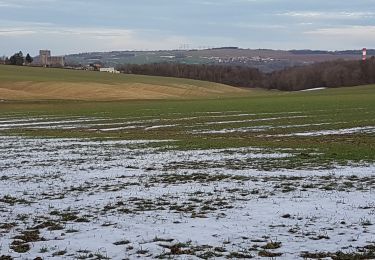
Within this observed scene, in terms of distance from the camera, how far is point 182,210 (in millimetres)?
11312

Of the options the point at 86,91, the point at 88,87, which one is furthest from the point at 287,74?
the point at 86,91

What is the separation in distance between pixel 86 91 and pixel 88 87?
472 centimetres

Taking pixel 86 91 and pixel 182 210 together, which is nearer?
pixel 182 210

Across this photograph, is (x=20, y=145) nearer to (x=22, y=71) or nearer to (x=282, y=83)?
(x=22, y=71)

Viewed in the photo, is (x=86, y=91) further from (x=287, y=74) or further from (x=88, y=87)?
(x=287, y=74)

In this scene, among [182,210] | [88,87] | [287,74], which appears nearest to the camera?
[182,210]

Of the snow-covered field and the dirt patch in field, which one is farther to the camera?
the dirt patch in field

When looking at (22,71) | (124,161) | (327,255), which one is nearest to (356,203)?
(327,255)

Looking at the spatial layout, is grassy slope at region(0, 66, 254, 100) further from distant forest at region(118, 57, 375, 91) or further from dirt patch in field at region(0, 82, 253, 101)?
distant forest at region(118, 57, 375, 91)

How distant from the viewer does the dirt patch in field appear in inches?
3713

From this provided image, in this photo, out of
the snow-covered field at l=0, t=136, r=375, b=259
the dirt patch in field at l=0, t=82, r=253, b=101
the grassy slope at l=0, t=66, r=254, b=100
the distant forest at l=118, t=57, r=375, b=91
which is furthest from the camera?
the distant forest at l=118, t=57, r=375, b=91

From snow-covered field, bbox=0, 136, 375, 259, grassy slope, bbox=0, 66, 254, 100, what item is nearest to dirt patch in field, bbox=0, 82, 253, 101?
grassy slope, bbox=0, 66, 254, 100

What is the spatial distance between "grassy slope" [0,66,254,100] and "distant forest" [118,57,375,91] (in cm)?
3262

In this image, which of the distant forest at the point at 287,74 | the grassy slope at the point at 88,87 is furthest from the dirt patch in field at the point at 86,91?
the distant forest at the point at 287,74
